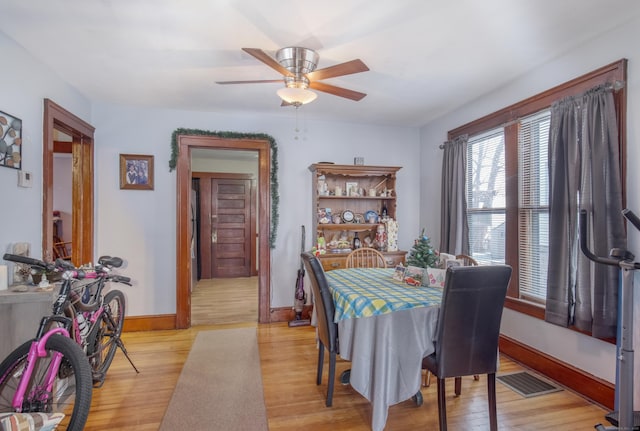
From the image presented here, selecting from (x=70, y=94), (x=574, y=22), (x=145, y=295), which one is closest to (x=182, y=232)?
(x=145, y=295)

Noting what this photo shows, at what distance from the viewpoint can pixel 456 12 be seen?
2037 mm

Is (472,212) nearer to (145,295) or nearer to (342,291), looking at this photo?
(342,291)

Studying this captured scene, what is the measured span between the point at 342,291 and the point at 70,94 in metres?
3.18

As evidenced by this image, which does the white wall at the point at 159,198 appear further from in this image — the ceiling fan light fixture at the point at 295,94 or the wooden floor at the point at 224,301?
the ceiling fan light fixture at the point at 295,94

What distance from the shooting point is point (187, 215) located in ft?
12.9

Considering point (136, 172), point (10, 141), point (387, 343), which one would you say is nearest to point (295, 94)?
point (387, 343)

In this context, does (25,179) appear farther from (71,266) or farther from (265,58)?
(265,58)

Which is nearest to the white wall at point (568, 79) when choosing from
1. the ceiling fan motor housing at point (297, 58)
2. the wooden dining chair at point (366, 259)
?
the wooden dining chair at point (366, 259)

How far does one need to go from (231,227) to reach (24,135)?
176 inches

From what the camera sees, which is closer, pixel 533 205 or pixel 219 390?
pixel 219 390

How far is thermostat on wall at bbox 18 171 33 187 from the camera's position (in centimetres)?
245

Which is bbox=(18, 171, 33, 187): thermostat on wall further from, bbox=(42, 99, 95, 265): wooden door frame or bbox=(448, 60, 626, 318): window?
bbox=(448, 60, 626, 318): window

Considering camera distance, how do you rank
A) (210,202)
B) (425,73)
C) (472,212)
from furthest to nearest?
(210,202)
(472,212)
(425,73)

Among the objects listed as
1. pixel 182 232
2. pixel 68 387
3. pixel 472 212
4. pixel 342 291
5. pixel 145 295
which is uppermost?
pixel 472 212
